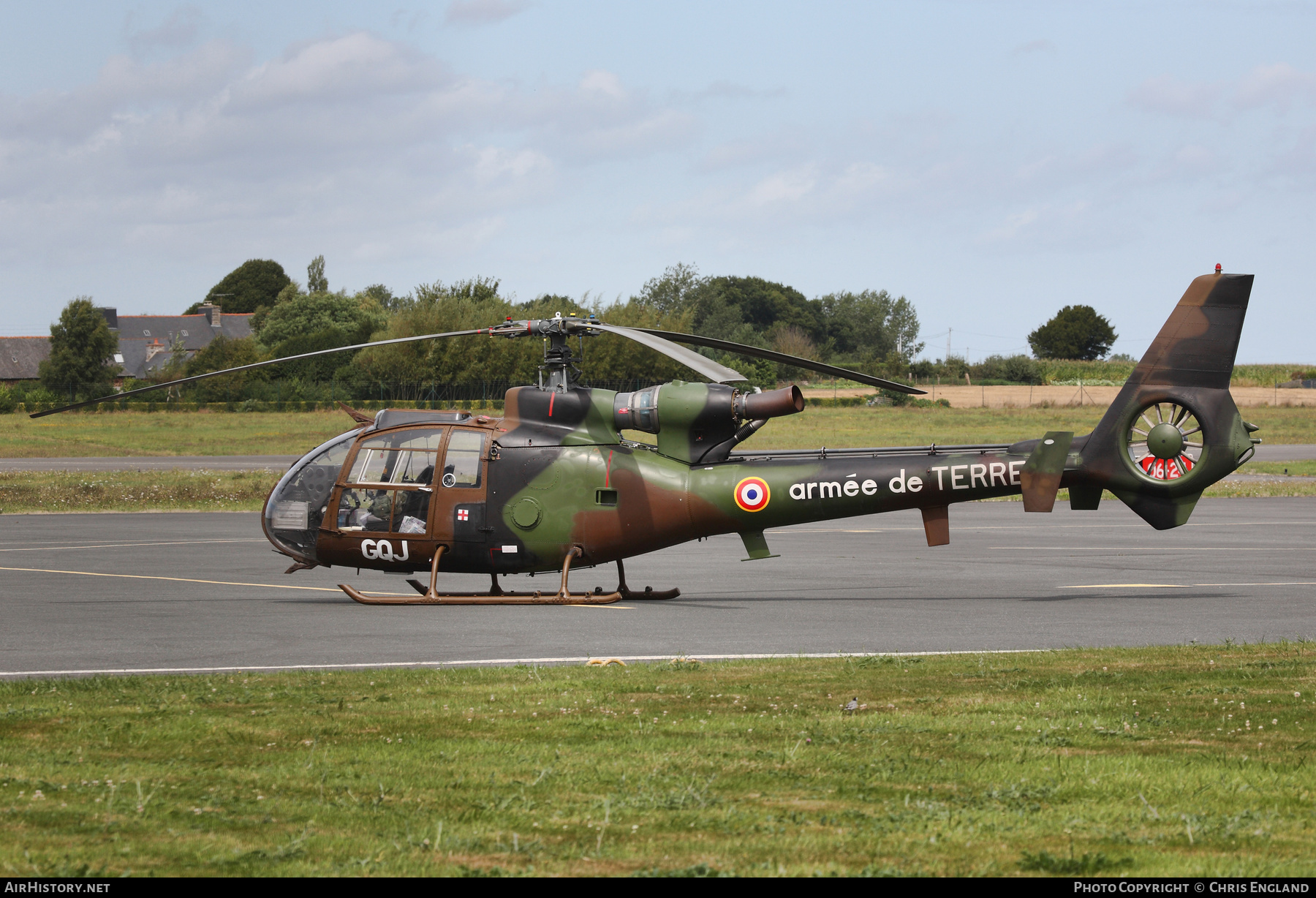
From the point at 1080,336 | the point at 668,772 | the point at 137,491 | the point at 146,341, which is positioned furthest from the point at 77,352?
the point at 1080,336

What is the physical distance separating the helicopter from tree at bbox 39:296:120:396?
261ft

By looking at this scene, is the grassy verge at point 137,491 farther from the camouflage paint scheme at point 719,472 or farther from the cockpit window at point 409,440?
the camouflage paint scheme at point 719,472

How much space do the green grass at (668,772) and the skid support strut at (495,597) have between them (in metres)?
5.45

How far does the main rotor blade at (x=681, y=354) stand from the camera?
1473cm

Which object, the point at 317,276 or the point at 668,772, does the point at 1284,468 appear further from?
the point at 317,276

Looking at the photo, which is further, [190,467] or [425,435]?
[190,467]

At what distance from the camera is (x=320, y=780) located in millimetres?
7215

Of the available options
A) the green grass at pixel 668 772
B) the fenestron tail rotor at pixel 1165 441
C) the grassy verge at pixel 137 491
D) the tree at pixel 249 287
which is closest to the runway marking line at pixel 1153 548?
the fenestron tail rotor at pixel 1165 441

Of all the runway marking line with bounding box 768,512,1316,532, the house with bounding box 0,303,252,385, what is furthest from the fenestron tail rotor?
the house with bounding box 0,303,252,385

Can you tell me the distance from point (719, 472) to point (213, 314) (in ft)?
489

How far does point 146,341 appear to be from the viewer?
13912cm

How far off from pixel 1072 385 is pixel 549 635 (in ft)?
304

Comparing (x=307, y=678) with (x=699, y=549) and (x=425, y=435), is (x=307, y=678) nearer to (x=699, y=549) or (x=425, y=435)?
(x=425, y=435)

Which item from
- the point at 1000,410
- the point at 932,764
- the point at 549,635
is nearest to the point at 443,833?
the point at 932,764
